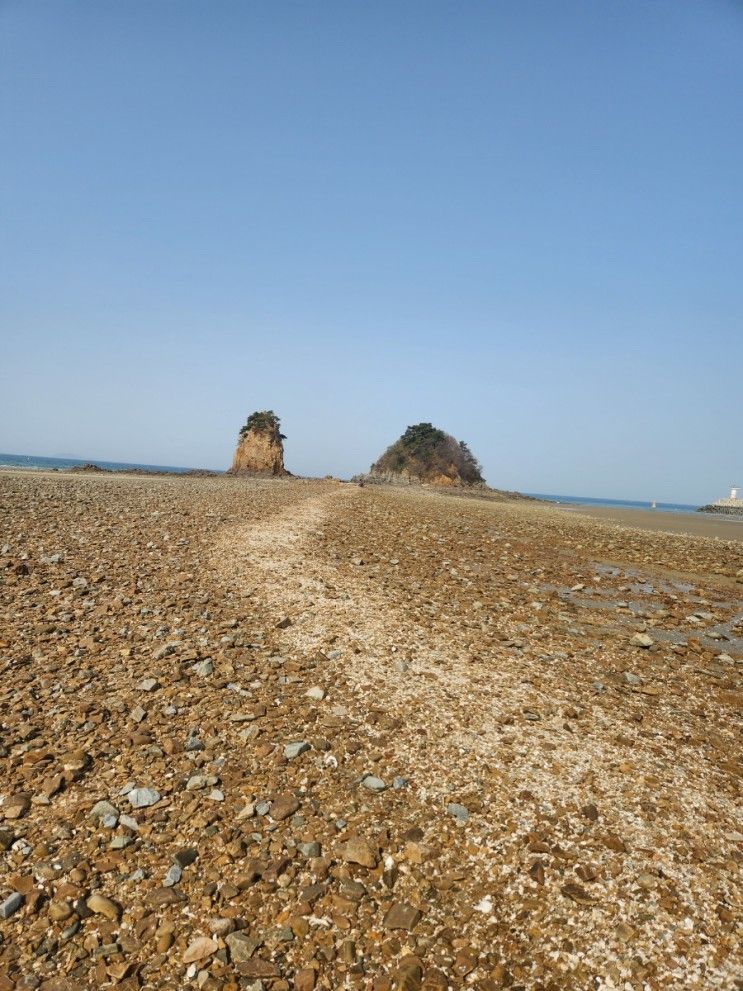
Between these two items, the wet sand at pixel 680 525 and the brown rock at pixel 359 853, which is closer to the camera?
the brown rock at pixel 359 853

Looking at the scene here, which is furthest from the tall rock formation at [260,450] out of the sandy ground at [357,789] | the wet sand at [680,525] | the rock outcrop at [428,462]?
the sandy ground at [357,789]

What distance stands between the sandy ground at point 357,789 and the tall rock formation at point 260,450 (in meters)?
59.8

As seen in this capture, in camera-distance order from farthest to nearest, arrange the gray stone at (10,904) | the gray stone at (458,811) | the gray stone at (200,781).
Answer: the gray stone at (200,781)
the gray stone at (458,811)
the gray stone at (10,904)

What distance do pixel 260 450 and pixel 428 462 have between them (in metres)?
24.0

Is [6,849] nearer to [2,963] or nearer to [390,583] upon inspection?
Result: [2,963]

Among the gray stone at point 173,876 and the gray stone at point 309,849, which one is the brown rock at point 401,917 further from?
the gray stone at point 173,876

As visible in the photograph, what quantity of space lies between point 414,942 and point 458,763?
181cm

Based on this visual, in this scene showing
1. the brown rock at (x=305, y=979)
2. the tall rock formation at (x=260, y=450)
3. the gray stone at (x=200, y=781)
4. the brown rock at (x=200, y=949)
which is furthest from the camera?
the tall rock formation at (x=260, y=450)

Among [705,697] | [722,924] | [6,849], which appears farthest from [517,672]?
[6,849]

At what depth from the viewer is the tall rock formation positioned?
69.4 meters

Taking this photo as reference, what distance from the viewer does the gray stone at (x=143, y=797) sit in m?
4.43

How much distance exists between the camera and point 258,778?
480 cm

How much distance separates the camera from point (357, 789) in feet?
15.5

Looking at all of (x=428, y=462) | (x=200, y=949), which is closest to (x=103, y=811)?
(x=200, y=949)
